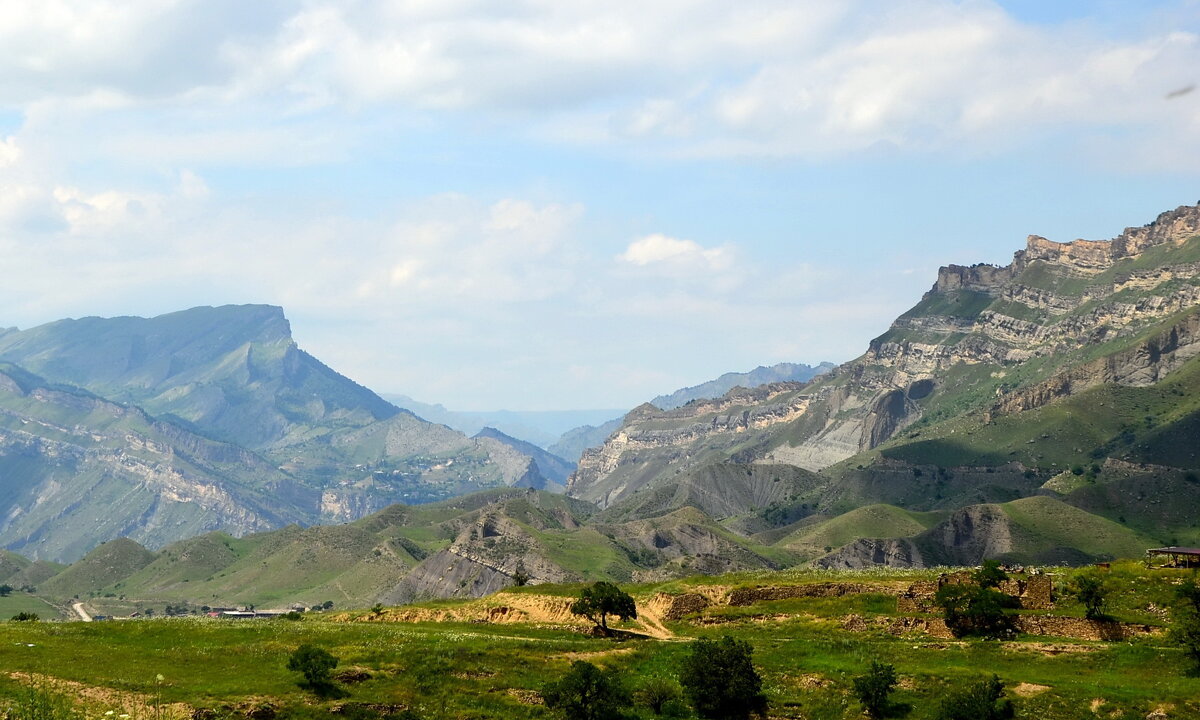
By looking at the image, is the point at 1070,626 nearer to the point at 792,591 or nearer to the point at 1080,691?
the point at 1080,691

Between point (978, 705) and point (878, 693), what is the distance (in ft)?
17.5

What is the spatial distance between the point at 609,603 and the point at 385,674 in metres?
24.4

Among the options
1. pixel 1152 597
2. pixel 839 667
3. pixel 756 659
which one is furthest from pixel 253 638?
pixel 1152 597

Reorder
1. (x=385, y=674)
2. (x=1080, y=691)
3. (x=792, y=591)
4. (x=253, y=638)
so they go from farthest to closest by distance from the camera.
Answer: (x=792, y=591), (x=253, y=638), (x=385, y=674), (x=1080, y=691)

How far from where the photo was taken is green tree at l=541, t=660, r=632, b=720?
61875 millimetres

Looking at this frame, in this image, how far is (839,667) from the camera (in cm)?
7088

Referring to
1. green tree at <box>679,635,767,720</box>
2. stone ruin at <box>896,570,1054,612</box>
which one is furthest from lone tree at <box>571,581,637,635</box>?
green tree at <box>679,635,767,720</box>

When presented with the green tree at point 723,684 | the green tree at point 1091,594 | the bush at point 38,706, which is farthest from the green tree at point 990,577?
the bush at point 38,706

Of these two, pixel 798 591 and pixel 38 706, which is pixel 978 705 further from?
pixel 38 706

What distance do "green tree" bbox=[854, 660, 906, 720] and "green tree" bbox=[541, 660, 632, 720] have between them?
12.4 m

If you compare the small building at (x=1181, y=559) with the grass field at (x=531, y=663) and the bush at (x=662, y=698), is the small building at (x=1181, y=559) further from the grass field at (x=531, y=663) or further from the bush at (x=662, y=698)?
the bush at (x=662, y=698)

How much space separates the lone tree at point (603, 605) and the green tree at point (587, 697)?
24.2 metres

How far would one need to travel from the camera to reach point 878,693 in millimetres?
63406

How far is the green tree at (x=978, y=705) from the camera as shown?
Result: 59906mm
